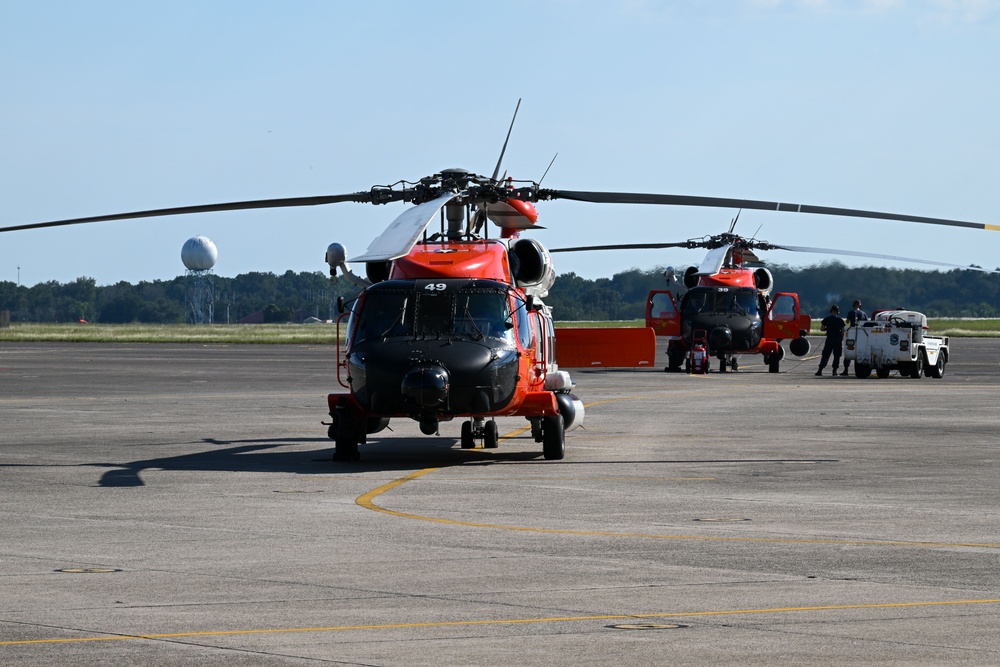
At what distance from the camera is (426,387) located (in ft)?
Answer: 53.8

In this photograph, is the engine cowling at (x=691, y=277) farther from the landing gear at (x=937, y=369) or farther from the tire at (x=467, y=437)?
the tire at (x=467, y=437)

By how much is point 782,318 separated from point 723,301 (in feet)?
6.85

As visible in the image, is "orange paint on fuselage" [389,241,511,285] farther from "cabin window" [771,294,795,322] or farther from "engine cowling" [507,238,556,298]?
"cabin window" [771,294,795,322]

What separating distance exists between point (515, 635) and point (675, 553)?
10.3ft

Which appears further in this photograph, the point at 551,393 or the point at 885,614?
the point at 551,393

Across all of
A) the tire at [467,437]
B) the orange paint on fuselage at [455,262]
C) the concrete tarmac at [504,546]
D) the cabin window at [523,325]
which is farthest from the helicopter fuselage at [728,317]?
the cabin window at [523,325]

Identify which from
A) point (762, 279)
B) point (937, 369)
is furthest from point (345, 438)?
point (762, 279)

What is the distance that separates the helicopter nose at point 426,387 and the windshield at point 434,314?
996 mm

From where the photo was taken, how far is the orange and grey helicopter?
1670cm

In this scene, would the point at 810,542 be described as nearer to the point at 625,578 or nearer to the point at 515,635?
the point at 625,578

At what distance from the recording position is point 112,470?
1680 centimetres

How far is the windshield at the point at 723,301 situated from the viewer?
141 feet

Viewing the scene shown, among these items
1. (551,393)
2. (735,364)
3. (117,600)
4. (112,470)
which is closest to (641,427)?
(551,393)

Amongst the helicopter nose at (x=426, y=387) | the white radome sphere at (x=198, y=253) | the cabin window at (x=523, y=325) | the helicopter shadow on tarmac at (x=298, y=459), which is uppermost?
the white radome sphere at (x=198, y=253)
